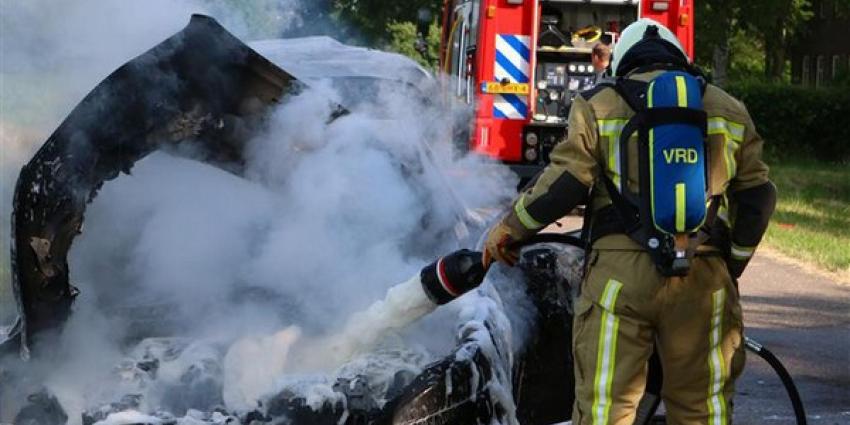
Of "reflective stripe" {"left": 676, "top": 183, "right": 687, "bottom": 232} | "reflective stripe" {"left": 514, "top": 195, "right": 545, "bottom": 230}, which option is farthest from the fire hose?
"reflective stripe" {"left": 676, "top": 183, "right": 687, "bottom": 232}

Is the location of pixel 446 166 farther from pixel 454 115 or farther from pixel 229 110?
pixel 229 110

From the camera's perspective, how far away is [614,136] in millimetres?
3578

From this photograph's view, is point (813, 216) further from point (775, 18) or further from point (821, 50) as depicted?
point (821, 50)

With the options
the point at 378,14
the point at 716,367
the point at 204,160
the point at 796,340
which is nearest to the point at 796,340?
the point at 796,340

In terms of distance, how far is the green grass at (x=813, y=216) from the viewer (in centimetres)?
1259

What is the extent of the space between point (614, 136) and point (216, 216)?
1.56 meters

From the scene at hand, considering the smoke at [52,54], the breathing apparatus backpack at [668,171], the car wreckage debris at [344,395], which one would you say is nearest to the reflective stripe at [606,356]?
the breathing apparatus backpack at [668,171]

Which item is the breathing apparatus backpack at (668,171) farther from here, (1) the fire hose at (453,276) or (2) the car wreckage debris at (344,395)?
(2) the car wreckage debris at (344,395)

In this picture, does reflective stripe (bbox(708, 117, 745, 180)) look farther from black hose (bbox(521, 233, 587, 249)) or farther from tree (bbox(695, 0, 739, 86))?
tree (bbox(695, 0, 739, 86))

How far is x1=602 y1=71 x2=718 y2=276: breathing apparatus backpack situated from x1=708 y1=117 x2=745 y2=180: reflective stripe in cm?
10

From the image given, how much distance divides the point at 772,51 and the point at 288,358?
1496 inches

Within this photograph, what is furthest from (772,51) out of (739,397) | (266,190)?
(266,190)

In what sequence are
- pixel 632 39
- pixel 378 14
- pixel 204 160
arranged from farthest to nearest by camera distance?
pixel 378 14
pixel 204 160
pixel 632 39

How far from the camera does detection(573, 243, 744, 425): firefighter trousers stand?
357 cm
